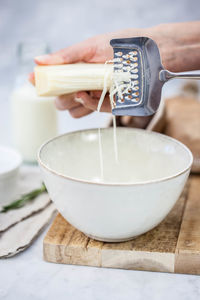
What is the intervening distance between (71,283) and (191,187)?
1.55 ft

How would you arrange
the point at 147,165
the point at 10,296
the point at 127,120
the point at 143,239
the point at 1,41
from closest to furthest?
1. the point at 10,296
2. the point at 143,239
3. the point at 147,165
4. the point at 127,120
5. the point at 1,41

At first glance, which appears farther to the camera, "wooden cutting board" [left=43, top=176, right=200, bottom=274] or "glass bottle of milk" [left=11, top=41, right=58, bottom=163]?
"glass bottle of milk" [left=11, top=41, right=58, bottom=163]

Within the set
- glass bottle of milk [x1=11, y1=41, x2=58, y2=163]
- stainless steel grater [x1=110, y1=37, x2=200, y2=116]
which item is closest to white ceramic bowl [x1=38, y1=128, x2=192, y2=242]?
stainless steel grater [x1=110, y1=37, x2=200, y2=116]

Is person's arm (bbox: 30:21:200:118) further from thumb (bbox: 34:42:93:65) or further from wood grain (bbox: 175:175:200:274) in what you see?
wood grain (bbox: 175:175:200:274)

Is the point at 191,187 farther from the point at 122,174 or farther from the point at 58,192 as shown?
the point at 58,192

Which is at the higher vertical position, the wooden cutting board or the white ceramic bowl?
the white ceramic bowl

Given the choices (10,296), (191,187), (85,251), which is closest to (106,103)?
(191,187)

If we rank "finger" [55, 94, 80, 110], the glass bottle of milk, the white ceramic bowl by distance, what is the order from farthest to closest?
the glass bottle of milk
"finger" [55, 94, 80, 110]
the white ceramic bowl

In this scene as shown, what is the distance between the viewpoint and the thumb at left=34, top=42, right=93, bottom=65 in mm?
1143

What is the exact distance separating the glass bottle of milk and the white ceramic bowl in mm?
380

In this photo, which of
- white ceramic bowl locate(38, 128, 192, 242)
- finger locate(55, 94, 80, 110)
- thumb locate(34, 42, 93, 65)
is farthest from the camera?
finger locate(55, 94, 80, 110)

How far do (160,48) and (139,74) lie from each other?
0.21m

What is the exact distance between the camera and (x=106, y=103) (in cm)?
125

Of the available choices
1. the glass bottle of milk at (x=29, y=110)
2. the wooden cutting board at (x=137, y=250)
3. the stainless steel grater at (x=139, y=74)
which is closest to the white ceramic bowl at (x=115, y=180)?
the wooden cutting board at (x=137, y=250)
